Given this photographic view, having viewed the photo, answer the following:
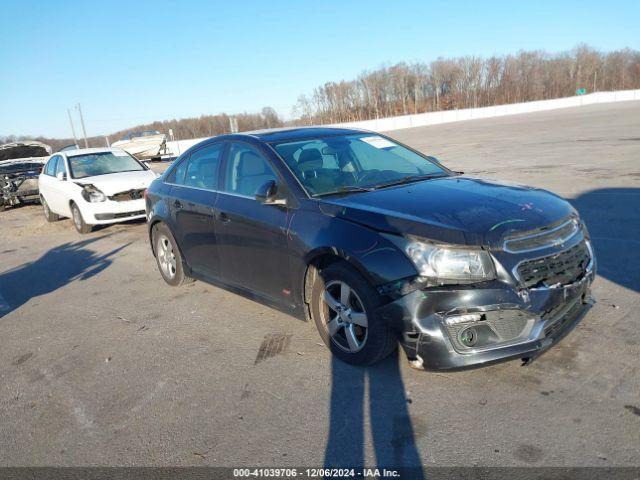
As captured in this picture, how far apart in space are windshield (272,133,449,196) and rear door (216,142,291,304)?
0.83ft

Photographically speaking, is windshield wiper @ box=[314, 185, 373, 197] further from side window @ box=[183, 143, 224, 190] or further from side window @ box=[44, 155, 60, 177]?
side window @ box=[44, 155, 60, 177]

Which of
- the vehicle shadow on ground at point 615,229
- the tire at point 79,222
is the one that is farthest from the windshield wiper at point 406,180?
the tire at point 79,222

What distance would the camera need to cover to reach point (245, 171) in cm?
468

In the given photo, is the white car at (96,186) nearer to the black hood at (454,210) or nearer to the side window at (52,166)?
the side window at (52,166)

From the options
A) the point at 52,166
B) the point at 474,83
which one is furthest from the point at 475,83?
the point at 52,166

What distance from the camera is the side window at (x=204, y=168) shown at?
5062 mm

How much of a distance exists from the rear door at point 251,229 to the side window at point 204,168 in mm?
191

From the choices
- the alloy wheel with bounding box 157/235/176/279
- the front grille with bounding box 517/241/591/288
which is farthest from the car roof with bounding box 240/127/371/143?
the front grille with bounding box 517/241/591/288

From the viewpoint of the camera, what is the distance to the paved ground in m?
2.85

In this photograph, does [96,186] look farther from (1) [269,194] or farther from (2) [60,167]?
(1) [269,194]

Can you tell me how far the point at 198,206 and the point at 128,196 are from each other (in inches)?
221

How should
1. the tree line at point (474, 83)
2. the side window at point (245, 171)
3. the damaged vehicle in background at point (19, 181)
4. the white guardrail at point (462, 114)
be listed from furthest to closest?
the tree line at point (474, 83) → the white guardrail at point (462, 114) → the damaged vehicle in background at point (19, 181) → the side window at point (245, 171)

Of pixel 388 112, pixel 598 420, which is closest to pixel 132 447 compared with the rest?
pixel 598 420

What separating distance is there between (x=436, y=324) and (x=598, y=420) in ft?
3.34
